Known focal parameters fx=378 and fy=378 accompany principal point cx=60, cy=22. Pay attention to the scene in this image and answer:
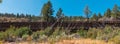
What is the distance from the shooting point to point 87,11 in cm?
13712

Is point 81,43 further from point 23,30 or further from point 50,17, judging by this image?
point 50,17

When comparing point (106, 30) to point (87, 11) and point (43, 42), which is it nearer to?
point (43, 42)

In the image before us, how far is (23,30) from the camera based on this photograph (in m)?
17.6

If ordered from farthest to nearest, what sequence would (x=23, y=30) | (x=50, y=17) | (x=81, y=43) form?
(x=50, y=17) < (x=23, y=30) < (x=81, y=43)

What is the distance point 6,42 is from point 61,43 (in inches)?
89.0

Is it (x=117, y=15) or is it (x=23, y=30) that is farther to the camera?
(x=117, y=15)

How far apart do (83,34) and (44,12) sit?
→ 81.0m

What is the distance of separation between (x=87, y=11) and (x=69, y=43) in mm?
126442

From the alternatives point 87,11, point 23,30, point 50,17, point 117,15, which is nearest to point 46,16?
point 50,17

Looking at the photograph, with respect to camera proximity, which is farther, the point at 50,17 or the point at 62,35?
the point at 50,17

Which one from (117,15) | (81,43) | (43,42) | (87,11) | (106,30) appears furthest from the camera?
(87,11)

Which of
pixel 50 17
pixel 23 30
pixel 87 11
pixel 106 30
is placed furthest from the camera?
pixel 87 11

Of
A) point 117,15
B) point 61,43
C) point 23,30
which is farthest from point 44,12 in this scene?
point 61,43

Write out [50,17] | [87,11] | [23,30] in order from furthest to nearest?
[87,11] → [50,17] → [23,30]
